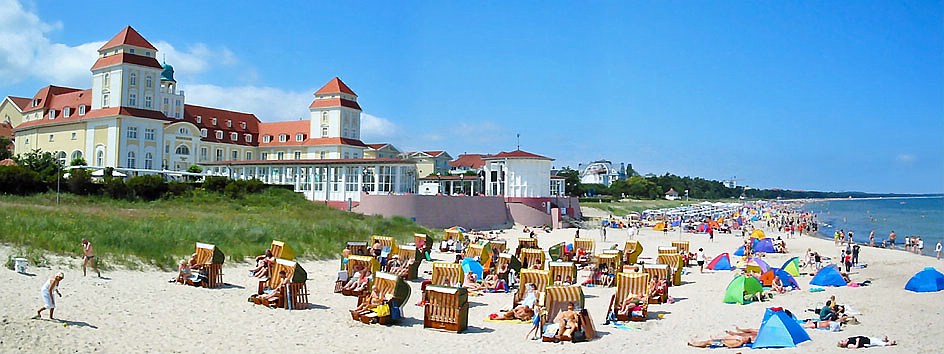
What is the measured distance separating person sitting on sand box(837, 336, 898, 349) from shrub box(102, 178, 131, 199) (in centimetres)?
3614

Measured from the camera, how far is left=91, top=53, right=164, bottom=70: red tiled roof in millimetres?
54184

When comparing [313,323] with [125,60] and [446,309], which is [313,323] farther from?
[125,60]

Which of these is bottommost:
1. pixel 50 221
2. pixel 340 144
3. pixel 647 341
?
pixel 647 341

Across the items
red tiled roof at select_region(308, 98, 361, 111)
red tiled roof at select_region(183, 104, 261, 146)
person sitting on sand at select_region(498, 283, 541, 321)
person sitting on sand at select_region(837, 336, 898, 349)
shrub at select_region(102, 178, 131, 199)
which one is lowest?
person sitting on sand at select_region(837, 336, 898, 349)

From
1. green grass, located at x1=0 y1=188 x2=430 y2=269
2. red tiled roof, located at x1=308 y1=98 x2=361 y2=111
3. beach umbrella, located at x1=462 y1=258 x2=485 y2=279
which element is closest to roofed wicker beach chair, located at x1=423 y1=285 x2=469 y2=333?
beach umbrella, located at x1=462 y1=258 x2=485 y2=279

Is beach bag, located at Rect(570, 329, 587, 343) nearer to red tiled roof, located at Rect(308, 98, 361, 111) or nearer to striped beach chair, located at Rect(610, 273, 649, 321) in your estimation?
striped beach chair, located at Rect(610, 273, 649, 321)

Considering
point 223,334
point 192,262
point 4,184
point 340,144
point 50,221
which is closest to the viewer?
point 223,334

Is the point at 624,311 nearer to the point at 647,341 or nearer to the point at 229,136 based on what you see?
the point at 647,341

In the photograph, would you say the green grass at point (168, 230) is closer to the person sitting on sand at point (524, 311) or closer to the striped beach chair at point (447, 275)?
the striped beach chair at point (447, 275)

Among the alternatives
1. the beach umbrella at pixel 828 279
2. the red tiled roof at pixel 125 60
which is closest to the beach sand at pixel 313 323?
the beach umbrella at pixel 828 279

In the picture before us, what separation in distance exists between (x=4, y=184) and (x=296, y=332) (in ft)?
102

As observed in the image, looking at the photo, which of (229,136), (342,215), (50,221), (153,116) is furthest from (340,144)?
(50,221)

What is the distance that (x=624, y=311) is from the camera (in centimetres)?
1420

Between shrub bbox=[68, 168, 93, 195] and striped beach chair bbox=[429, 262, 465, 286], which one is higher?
shrub bbox=[68, 168, 93, 195]
